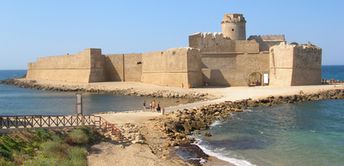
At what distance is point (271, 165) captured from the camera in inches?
496

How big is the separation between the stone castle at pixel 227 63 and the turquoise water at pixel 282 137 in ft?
25.5

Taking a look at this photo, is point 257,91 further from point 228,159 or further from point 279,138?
point 228,159

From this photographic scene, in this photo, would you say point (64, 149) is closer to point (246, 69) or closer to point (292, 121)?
point (292, 121)

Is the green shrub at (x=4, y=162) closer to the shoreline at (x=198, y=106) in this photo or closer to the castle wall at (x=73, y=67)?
the shoreline at (x=198, y=106)

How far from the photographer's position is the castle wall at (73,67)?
4506 centimetres

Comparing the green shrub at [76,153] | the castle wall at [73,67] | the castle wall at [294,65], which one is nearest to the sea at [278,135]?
the green shrub at [76,153]

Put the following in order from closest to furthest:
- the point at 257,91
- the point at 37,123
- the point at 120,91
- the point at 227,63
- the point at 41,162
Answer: the point at 41,162 < the point at 37,123 < the point at 257,91 < the point at 227,63 < the point at 120,91

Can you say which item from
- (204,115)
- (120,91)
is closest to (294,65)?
(204,115)

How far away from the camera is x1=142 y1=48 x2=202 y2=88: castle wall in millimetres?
34750

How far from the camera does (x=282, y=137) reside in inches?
666

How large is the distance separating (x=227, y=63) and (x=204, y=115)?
1492cm

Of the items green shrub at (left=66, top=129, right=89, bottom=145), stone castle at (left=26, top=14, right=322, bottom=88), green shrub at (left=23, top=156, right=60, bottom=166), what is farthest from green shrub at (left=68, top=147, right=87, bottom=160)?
stone castle at (left=26, top=14, right=322, bottom=88)

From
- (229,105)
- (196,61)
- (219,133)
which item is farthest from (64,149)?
(196,61)

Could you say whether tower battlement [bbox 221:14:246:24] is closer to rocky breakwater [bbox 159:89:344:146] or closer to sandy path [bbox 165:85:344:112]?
sandy path [bbox 165:85:344:112]
